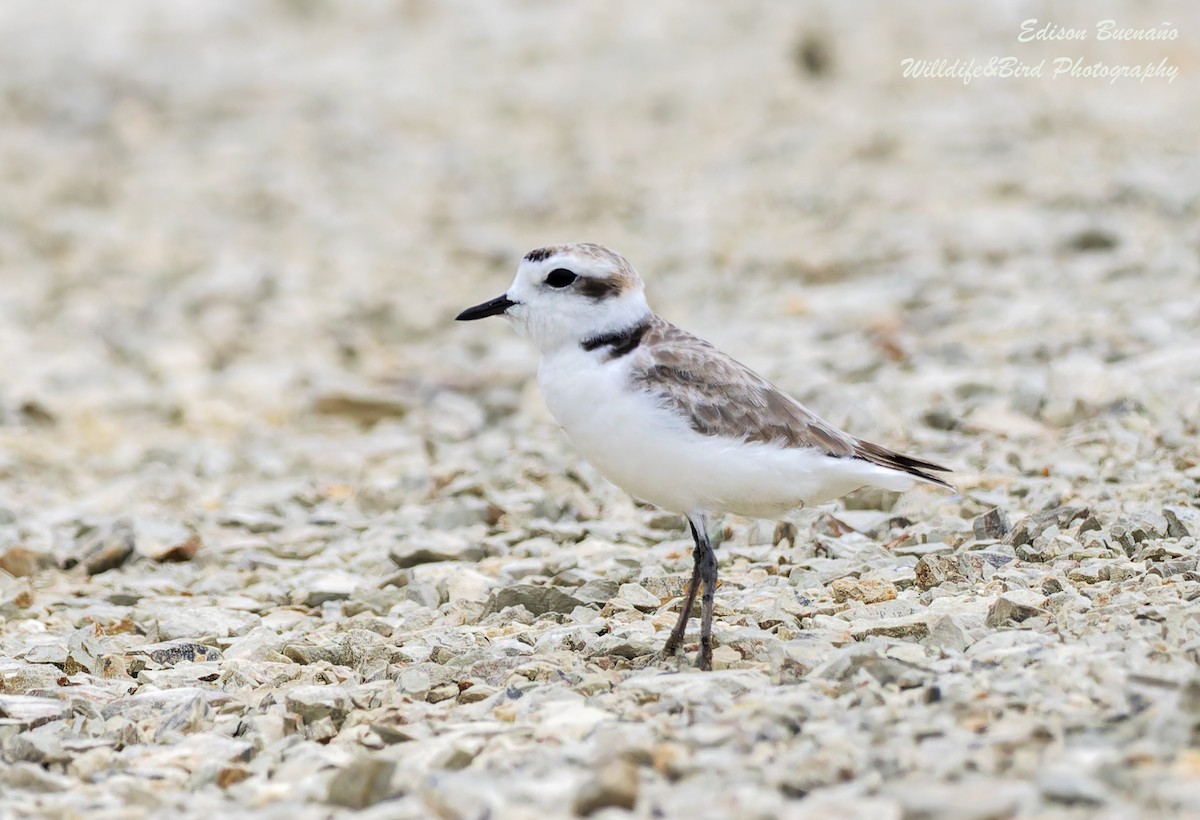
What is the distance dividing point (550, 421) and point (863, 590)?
150 inches

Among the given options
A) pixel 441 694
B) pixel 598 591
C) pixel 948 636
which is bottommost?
pixel 441 694

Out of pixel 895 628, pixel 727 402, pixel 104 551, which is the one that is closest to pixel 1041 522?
pixel 895 628

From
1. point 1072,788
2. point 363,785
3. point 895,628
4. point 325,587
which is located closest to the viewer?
point 1072,788

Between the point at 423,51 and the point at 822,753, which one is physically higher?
the point at 423,51

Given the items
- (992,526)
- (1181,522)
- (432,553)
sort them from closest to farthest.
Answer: (1181,522)
(992,526)
(432,553)

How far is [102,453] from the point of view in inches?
349

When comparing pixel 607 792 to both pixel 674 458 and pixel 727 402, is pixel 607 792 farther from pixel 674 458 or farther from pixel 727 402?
pixel 727 402

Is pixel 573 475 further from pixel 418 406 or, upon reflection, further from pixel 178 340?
pixel 178 340

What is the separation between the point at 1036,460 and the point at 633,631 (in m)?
2.53

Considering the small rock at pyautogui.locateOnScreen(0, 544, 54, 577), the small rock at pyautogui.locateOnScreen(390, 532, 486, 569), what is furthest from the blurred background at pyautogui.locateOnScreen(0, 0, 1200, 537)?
the small rock at pyautogui.locateOnScreen(0, 544, 54, 577)

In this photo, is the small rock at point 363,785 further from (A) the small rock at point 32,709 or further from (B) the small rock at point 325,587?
(B) the small rock at point 325,587

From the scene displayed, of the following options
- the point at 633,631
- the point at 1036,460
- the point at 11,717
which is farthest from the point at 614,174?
the point at 11,717

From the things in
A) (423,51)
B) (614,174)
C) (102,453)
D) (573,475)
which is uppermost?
(423,51)

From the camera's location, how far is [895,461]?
16.6 ft
